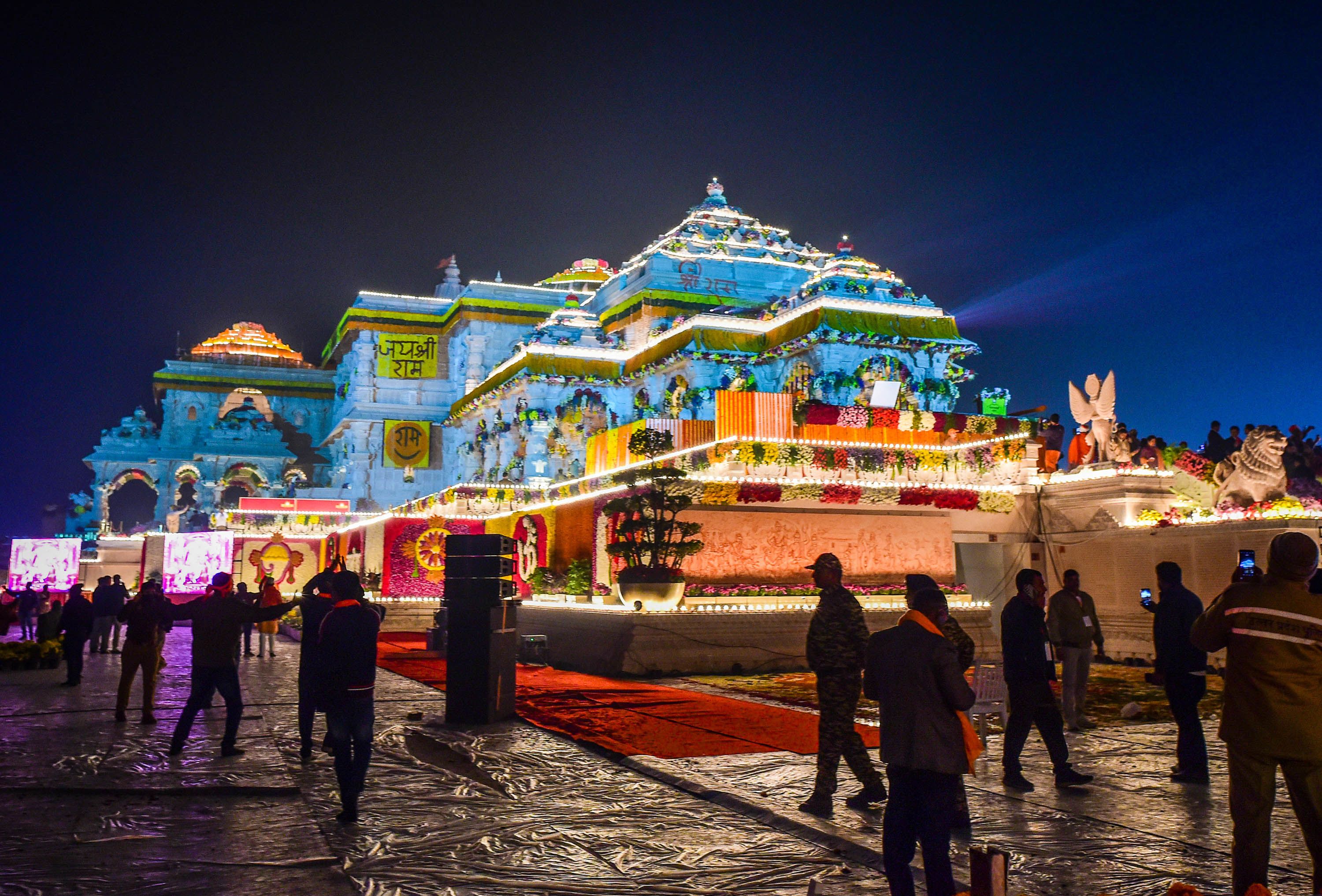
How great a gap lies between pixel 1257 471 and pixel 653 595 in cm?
970

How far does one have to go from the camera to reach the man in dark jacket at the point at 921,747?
15.5 ft

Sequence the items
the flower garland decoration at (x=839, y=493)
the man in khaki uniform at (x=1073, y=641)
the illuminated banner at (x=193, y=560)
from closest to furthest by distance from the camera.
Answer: the man in khaki uniform at (x=1073, y=641) < the flower garland decoration at (x=839, y=493) < the illuminated banner at (x=193, y=560)

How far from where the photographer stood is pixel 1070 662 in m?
10.6

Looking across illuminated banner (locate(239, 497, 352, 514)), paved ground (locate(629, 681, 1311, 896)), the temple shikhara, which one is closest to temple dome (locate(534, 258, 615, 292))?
the temple shikhara

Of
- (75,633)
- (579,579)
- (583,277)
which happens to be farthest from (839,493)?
(583,277)

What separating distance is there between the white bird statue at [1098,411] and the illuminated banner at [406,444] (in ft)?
134

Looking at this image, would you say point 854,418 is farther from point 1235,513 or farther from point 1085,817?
point 1085,817

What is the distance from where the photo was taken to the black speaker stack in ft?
38.3

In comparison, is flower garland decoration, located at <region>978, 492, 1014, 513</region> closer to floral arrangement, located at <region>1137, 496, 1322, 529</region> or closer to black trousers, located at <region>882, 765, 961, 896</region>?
floral arrangement, located at <region>1137, 496, 1322, 529</region>

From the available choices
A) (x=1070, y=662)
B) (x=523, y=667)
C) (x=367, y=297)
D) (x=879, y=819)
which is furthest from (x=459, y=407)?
(x=879, y=819)

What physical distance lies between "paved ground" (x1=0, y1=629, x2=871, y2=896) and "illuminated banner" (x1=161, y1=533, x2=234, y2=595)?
23272 mm

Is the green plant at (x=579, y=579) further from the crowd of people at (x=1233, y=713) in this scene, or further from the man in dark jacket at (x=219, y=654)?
the crowd of people at (x=1233, y=713)

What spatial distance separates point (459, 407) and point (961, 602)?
2863 cm

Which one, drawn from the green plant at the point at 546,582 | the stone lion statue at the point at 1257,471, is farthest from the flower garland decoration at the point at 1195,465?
the green plant at the point at 546,582
